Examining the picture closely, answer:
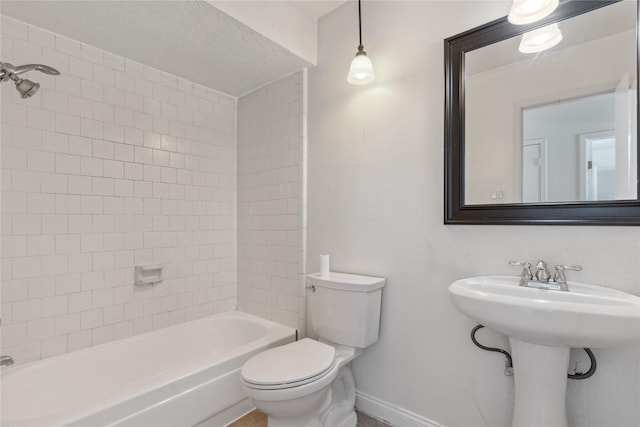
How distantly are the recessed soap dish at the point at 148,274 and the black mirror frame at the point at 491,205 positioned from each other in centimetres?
183

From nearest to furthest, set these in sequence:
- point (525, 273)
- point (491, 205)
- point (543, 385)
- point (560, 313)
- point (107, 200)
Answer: point (560, 313)
point (543, 385)
point (525, 273)
point (491, 205)
point (107, 200)

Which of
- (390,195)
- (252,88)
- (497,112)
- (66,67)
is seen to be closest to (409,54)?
(497,112)

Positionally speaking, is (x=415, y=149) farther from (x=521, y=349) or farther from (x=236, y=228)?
(x=236, y=228)

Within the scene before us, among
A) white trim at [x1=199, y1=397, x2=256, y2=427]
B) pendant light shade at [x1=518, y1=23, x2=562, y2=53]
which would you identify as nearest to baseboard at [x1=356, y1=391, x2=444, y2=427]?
white trim at [x1=199, y1=397, x2=256, y2=427]

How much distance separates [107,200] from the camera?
1881 mm

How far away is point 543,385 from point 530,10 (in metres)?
1.38

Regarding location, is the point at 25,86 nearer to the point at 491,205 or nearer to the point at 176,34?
the point at 176,34

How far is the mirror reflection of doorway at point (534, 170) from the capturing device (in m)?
1.23

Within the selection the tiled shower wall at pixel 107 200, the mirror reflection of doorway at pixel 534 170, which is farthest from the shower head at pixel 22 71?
the mirror reflection of doorway at pixel 534 170

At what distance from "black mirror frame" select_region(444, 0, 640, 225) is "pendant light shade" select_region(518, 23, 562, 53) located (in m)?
0.02

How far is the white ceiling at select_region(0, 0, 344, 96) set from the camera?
1.49m

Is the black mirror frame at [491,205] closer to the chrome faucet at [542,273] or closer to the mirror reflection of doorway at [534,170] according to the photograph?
the mirror reflection of doorway at [534,170]

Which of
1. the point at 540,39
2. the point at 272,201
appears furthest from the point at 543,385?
the point at 272,201

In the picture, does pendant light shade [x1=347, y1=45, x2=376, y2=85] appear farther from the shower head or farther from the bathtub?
the bathtub
